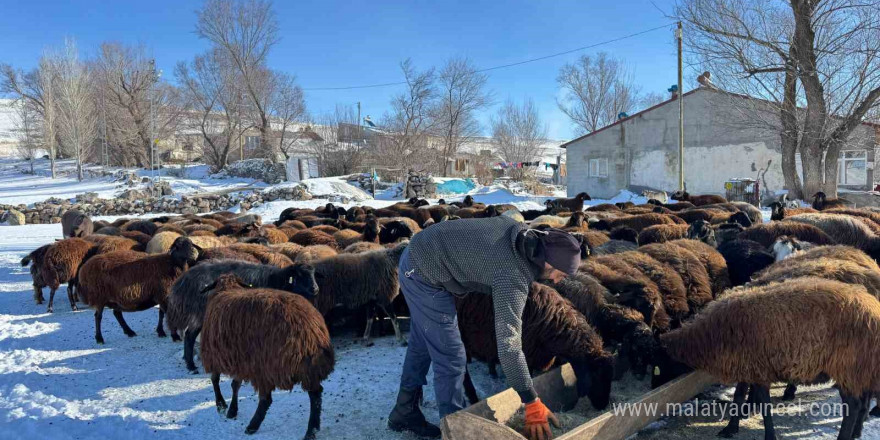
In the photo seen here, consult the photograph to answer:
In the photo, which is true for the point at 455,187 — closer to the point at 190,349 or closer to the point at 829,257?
the point at 829,257

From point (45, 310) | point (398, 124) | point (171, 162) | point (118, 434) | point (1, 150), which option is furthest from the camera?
point (1, 150)

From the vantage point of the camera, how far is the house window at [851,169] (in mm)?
26438

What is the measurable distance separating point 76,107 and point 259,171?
63.7ft

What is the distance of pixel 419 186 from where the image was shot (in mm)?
31484

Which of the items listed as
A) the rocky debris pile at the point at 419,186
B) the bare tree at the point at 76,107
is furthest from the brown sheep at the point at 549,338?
the bare tree at the point at 76,107

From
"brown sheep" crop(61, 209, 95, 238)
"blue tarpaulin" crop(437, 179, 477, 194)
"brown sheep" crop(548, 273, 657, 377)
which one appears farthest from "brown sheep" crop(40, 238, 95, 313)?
"blue tarpaulin" crop(437, 179, 477, 194)

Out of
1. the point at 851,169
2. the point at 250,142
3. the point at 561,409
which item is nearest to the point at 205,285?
the point at 561,409

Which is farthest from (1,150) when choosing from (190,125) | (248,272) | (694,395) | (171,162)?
(694,395)

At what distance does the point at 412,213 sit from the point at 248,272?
353 inches

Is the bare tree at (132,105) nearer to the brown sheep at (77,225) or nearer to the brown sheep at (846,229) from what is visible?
the brown sheep at (77,225)

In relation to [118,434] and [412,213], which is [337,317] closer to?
[118,434]

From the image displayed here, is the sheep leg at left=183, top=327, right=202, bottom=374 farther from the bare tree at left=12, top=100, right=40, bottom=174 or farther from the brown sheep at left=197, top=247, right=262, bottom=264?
the bare tree at left=12, top=100, right=40, bottom=174

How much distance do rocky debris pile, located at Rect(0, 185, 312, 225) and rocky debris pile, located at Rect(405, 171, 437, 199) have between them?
5.81 metres

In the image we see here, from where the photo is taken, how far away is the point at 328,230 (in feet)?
36.4
